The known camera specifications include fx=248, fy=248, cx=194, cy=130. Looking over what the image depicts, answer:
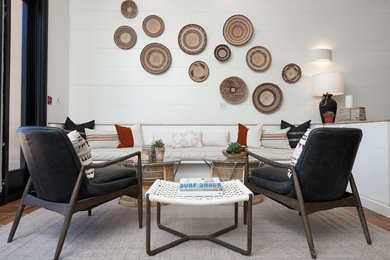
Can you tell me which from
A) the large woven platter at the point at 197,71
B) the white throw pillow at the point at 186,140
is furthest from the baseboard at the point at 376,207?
the large woven platter at the point at 197,71

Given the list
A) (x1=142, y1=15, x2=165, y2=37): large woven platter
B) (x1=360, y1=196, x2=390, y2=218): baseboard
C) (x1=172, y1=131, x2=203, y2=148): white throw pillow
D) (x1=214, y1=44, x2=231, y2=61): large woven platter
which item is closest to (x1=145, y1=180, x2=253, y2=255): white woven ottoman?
(x1=360, y1=196, x2=390, y2=218): baseboard

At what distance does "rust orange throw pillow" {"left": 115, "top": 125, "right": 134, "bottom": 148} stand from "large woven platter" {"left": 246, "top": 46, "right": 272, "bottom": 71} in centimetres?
225

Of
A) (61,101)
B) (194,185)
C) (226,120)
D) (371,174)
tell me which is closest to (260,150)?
(226,120)

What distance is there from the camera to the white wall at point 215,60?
13.4 feet

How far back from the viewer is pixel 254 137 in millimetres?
3773

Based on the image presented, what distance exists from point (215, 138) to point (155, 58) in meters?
1.64

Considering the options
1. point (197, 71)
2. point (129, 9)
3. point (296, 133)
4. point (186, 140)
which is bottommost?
point (186, 140)

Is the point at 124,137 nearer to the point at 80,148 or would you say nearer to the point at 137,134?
the point at 137,134

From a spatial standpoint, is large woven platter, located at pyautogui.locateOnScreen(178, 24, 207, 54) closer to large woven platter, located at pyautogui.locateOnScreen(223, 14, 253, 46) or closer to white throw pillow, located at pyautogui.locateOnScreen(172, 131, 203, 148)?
large woven platter, located at pyautogui.locateOnScreen(223, 14, 253, 46)

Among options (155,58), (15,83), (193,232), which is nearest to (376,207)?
(193,232)

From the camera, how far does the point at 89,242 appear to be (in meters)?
1.69

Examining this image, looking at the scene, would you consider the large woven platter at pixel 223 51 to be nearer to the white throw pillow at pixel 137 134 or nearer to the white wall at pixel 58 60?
the white throw pillow at pixel 137 134

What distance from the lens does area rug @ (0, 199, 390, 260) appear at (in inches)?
60.2

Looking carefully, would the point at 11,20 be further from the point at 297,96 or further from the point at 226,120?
the point at 297,96
